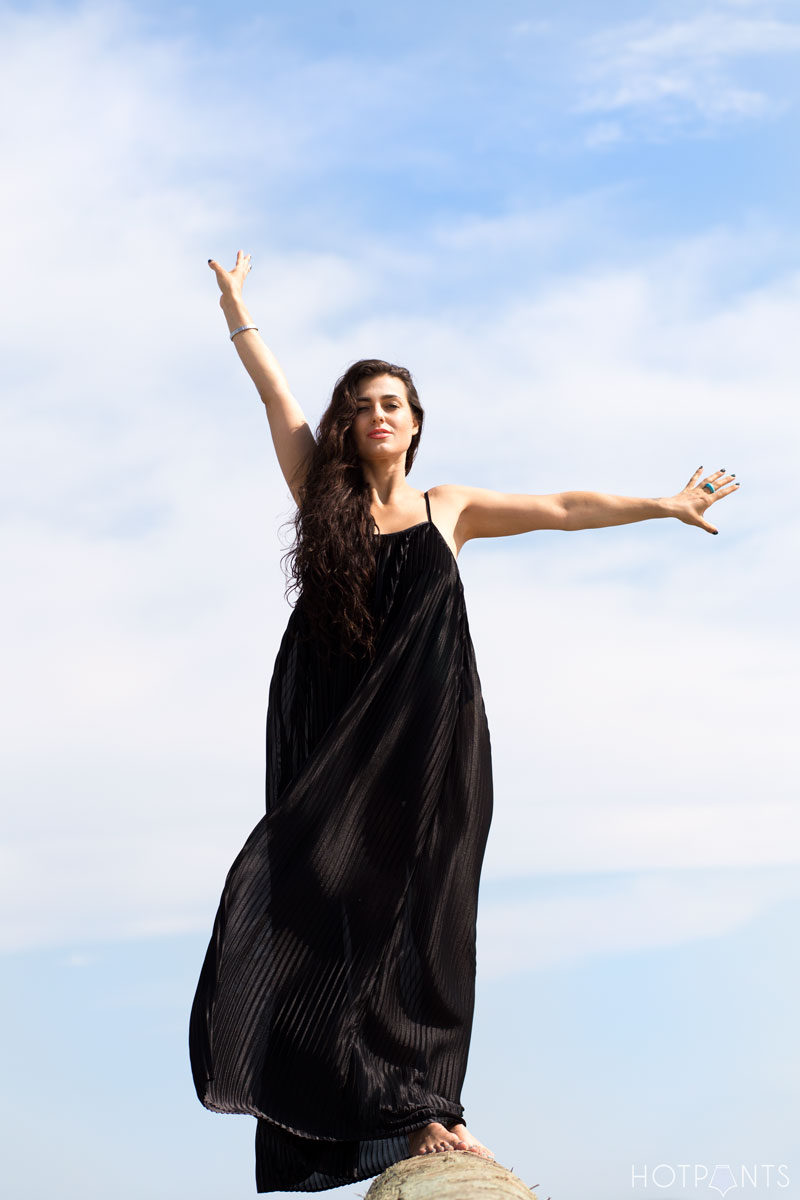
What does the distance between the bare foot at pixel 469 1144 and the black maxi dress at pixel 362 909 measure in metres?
0.06

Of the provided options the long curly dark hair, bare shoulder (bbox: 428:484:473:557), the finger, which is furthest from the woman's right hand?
the finger

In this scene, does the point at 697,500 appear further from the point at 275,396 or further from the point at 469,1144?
the point at 469,1144

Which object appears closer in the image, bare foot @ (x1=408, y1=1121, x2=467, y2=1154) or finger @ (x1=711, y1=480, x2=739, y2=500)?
bare foot @ (x1=408, y1=1121, x2=467, y2=1154)

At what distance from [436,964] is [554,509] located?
219 centimetres

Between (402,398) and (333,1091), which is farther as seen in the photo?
(402,398)

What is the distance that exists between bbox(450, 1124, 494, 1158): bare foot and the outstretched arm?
260 cm

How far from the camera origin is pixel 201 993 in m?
5.67

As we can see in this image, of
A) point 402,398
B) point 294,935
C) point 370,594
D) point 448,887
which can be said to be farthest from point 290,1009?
point 402,398

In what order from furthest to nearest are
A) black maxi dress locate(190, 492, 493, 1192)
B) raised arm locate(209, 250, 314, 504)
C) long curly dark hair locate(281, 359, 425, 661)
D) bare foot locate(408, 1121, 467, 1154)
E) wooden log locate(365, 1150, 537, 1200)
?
raised arm locate(209, 250, 314, 504), long curly dark hair locate(281, 359, 425, 661), black maxi dress locate(190, 492, 493, 1192), bare foot locate(408, 1121, 467, 1154), wooden log locate(365, 1150, 537, 1200)

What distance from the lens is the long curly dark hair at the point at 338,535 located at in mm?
6152

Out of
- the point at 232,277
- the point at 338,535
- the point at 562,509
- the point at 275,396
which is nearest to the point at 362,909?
the point at 338,535

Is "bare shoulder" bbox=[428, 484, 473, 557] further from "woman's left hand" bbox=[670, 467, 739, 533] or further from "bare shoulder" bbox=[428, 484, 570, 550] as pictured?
"woman's left hand" bbox=[670, 467, 739, 533]

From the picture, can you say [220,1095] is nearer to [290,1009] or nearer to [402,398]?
[290,1009]

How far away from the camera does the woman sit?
555cm
